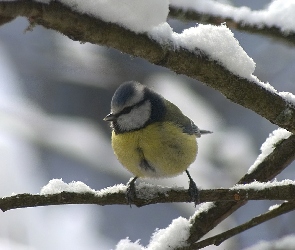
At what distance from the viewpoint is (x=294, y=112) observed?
758 millimetres

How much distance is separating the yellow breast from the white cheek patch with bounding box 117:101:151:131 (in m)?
0.03

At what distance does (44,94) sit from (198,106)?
0.86 meters

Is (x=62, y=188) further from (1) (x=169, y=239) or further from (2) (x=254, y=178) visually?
(2) (x=254, y=178)

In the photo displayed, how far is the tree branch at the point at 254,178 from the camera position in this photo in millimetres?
963

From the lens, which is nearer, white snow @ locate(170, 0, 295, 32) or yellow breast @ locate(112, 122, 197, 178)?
white snow @ locate(170, 0, 295, 32)

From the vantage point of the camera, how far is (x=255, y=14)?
108cm


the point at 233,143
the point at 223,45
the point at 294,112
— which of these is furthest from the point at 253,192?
the point at 233,143

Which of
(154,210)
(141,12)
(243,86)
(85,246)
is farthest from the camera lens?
(154,210)

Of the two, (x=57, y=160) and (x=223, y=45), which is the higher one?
(x=57, y=160)

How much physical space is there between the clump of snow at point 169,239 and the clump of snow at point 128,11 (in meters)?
0.46

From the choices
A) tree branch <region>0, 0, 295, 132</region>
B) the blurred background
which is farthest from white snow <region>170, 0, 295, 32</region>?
the blurred background

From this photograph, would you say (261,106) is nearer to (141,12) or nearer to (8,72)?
(141,12)

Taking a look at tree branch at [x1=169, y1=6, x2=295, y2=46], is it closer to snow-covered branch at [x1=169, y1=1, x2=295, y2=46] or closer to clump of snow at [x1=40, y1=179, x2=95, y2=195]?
snow-covered branch at [x1=169, y1=1, x2=295, y2=46]

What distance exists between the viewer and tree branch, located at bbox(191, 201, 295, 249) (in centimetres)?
84
